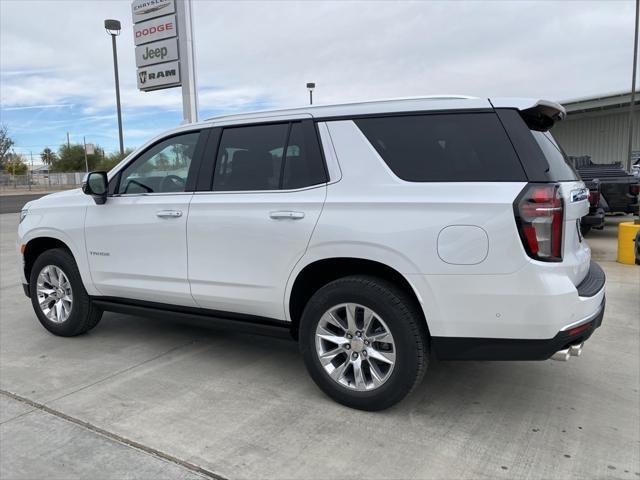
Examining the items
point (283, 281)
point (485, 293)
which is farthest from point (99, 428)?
point (485, 293)

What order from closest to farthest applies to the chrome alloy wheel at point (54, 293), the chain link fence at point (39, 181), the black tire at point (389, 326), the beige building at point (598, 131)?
1. the black tire at point (389, 326)
2. the chrome alloy wheel at point (54, 293)
3. the beige building at point (598, 131)
4. the chain link fence at point (39, 181)

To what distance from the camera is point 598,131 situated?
86.0 ft

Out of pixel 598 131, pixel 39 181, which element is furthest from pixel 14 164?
pixel 598 131

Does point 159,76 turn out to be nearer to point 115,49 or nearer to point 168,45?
point 168,45

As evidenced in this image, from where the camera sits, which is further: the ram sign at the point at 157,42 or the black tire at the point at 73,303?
the ram sign at the point at 157,42

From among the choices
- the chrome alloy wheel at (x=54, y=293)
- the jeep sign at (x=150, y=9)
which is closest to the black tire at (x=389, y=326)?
the chrome alloy wheel at (x=54, y=293)

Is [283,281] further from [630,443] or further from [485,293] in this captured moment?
[630,443]

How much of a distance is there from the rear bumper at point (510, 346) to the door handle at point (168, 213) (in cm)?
209

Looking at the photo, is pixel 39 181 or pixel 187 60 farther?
pixel 39 181

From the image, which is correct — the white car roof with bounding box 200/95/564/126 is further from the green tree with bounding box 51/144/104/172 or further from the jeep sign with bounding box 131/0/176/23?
the green tree with bounding box 51/144/104/172

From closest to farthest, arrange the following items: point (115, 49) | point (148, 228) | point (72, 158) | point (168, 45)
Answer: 1. point (148, 228)
2. point (168, 45)
3. point (115, 49)
4. point (72, 158)

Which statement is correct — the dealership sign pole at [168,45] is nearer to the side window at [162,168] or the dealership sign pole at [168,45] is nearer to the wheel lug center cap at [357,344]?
the side window at [162,168]

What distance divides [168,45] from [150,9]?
0.83 metres

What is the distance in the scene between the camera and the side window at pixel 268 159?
353cm
